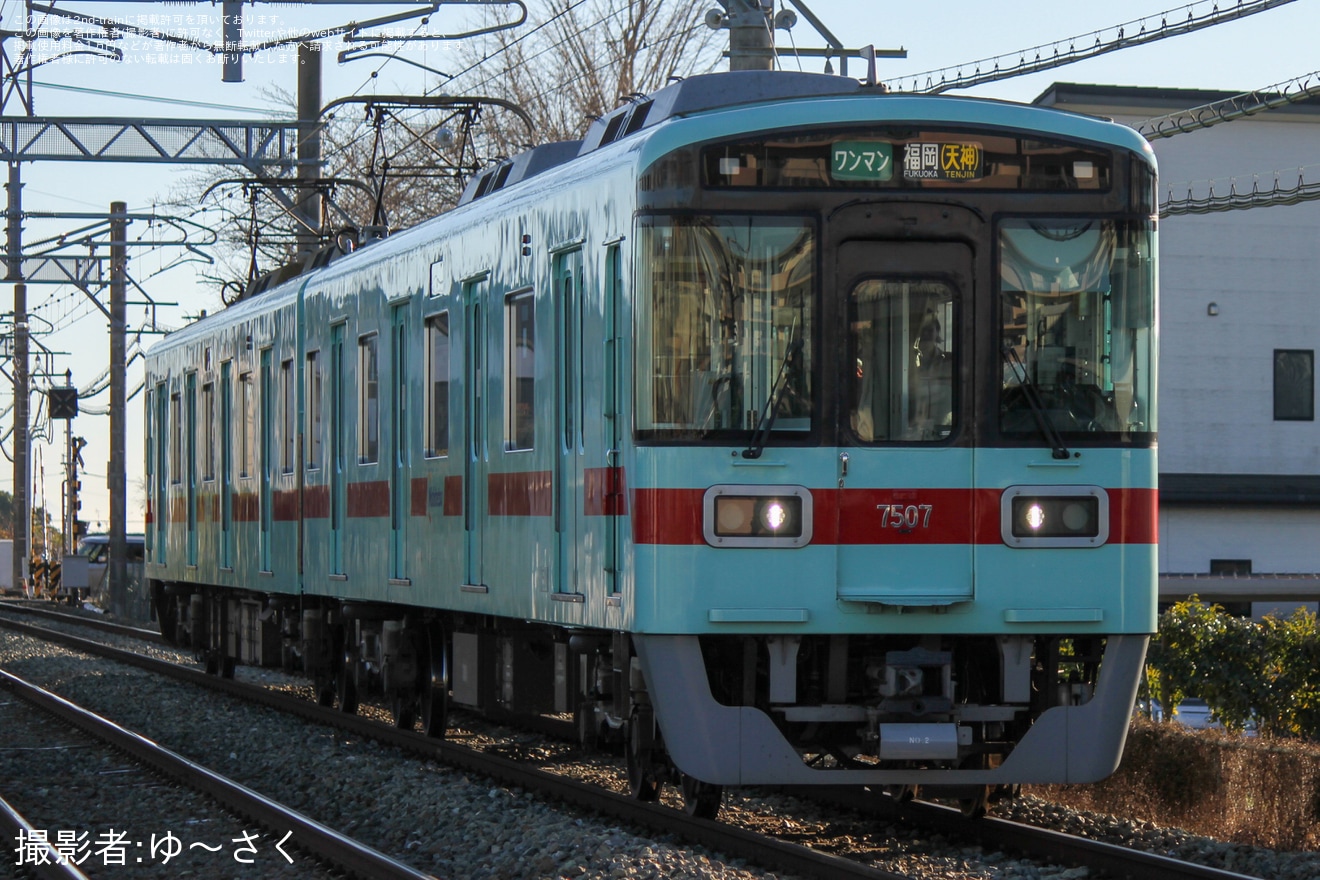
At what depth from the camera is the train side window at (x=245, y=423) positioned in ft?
55.0

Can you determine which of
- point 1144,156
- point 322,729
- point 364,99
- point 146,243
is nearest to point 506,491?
point 1144,156

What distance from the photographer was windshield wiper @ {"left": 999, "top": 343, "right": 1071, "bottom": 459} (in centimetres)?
843

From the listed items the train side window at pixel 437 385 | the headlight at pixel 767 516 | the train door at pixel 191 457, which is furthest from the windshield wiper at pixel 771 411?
the train door at pixel 191 457

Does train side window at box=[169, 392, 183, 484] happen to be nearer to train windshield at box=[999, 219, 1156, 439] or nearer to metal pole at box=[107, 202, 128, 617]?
train windshield at box=[999, 219, 1156, 439]

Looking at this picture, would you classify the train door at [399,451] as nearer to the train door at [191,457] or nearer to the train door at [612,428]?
the train door at [612,428]

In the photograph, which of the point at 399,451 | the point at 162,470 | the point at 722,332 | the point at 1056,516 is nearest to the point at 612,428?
the point at 722,332

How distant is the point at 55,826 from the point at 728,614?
12.9 feet

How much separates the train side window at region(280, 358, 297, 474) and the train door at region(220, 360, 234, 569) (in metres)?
1.99

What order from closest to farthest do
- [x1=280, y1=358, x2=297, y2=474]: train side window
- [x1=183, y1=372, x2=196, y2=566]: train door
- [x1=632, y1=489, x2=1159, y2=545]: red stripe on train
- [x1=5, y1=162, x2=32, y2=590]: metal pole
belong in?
[x1=632, y1=489, x2=1159, y2=545]: red stripe on train → [x1=280, y1=358, x2=297, y2=474]: train side window → [x1=183, y1=372, x2=196, y2=566]: train door → [x1=5, y1=162, x2=32, y2=590]: metal pole

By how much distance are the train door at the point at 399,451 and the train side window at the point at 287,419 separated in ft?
9.33

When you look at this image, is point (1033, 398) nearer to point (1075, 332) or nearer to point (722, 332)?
point (1075, 332)

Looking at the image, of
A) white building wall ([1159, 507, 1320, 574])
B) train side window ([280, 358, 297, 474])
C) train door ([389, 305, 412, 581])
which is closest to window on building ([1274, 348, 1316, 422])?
white building wall ([1159, 507, 1320, 574])

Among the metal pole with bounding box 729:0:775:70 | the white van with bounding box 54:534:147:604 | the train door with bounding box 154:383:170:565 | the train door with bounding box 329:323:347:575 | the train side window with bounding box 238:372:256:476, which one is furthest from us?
the white van with bounding box 54:534:147:604

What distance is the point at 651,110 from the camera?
31.8ft
